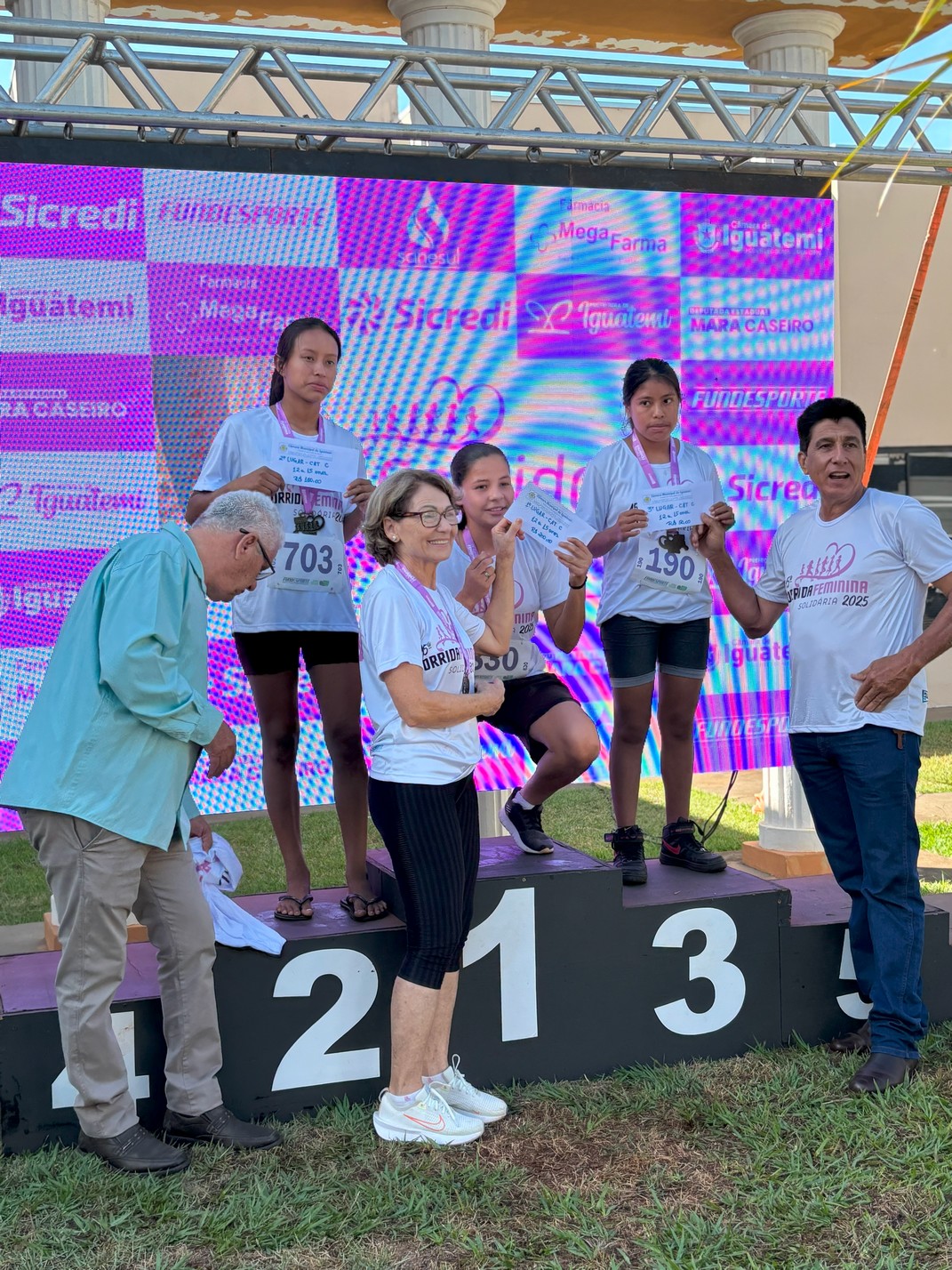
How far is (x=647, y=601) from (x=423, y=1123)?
1675 mm

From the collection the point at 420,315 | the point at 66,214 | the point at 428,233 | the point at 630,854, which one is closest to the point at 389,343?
the point at 420,315

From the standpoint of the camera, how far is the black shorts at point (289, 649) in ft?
11.6

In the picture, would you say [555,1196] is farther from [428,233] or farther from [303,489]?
[428,233]

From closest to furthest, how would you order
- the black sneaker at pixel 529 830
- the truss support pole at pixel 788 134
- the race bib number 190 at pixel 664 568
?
the black sneaker at pixel 529 830 → the race bib number 190 at pixel 664 568 → the truss support pole at pixel 788 134

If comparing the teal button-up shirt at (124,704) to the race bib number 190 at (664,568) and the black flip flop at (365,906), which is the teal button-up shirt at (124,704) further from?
the race bib number 190 at (664,568)

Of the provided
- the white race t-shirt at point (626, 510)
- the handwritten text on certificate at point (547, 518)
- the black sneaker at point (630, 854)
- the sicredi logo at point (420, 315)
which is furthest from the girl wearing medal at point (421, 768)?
the sicredi logo at point (420, 315)

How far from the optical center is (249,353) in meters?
4.90

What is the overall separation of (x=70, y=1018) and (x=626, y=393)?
244 cm

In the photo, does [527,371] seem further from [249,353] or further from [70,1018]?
[70,1018]

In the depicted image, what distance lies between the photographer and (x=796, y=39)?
6891 mm

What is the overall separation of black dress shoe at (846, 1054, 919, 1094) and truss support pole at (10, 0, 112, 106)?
169 inches

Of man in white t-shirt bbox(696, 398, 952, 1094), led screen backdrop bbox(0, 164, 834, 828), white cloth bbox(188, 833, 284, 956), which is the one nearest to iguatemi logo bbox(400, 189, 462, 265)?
led screen backdrop bbox(0, 164, 834, 828)

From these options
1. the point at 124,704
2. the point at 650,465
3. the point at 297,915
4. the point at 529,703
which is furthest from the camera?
the point at 650,465

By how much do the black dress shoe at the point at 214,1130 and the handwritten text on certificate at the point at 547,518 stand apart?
5.61 feet
